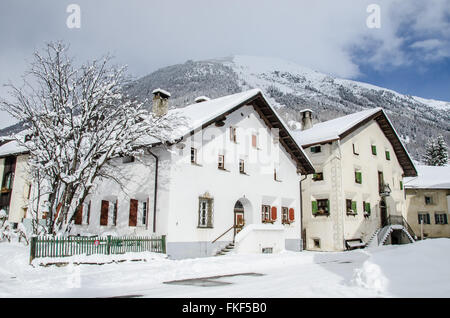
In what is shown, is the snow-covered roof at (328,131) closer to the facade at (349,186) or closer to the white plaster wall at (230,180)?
the facade at (349,186)

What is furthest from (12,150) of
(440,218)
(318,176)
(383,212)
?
(440,218)

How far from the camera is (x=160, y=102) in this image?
906 inches

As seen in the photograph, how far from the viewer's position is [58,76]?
18.1 metres

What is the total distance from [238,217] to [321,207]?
8785 mm

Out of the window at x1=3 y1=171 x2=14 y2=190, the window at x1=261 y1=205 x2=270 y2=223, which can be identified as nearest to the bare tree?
the window at x1=261 y1=205 x2=270 y2=223

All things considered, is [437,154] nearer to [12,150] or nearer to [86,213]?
[86,213]

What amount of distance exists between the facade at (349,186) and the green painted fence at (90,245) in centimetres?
1433

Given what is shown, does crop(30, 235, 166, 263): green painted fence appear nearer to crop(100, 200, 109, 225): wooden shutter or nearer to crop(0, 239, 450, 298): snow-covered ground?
crop(0, 239, 450, 298): snow-covered ground

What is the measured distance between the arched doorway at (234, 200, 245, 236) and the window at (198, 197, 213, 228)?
2.20m

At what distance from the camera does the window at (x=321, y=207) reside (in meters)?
28.2
